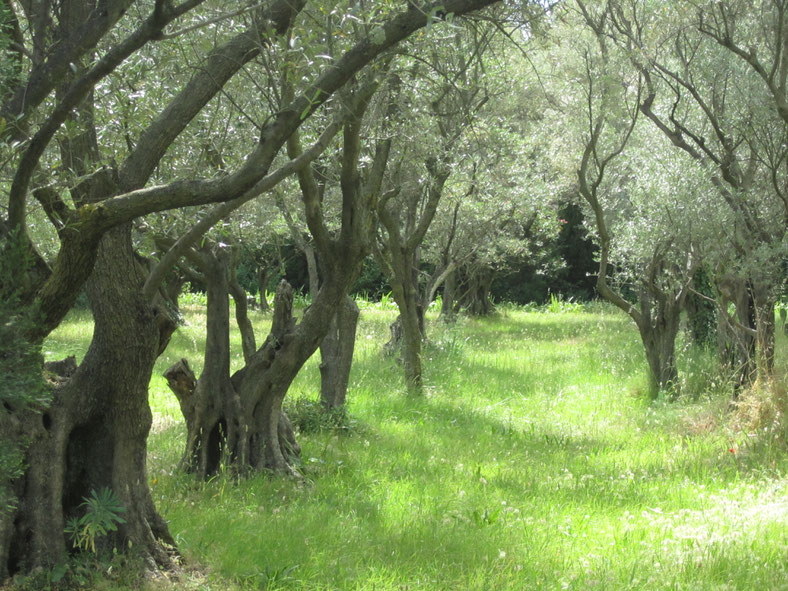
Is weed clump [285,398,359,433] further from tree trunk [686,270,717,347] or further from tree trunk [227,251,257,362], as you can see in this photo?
tree trunk [686,270,717,347]

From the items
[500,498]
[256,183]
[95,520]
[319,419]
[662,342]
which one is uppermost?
Answer: [256,183]

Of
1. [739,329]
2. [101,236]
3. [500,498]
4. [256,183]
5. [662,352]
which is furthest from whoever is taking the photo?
[662,352]

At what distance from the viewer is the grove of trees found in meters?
4.21

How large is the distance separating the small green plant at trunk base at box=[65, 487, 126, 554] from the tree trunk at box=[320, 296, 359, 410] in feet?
15.9

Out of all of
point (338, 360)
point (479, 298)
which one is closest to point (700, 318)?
point (338, 360)

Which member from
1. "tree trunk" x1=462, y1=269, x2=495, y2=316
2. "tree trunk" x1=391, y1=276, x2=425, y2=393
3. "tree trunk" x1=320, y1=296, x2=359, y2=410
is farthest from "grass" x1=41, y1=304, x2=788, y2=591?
"tree trunk" x1=462, y1=269, x2=495, y2=316

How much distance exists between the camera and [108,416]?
463cm

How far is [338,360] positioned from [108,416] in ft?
16.2

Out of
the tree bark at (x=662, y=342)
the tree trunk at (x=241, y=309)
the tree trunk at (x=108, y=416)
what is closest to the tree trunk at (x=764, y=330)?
the tree bark at (x=662, y=342)

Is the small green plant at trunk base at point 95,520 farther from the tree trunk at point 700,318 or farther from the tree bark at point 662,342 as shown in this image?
the tree trunk at point 700,318

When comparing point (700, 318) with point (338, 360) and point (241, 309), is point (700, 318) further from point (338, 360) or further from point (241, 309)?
point (241, 309)

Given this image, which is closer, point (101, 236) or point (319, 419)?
point (101, 236)

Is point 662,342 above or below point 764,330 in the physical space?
below

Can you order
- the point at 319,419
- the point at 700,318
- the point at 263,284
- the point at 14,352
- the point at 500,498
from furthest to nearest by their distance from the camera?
the point at 263,284 → the point at 700,318 → the point at 319,419 → the point at 500,498 → the point at 14,352
